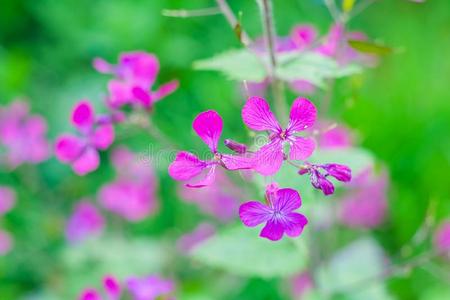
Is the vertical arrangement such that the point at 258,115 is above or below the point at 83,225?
above

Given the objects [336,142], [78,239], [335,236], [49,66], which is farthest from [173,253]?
[49,66]

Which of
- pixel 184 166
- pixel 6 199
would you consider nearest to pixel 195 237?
pixel 6 199

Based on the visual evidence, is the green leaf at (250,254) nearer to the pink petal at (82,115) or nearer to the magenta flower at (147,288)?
the magenta flower at (147,288)

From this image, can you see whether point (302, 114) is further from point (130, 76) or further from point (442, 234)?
point (442, 234)

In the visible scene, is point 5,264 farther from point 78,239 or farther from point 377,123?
point 377,123

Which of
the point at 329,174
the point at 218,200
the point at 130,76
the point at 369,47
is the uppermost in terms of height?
the point at 369,47

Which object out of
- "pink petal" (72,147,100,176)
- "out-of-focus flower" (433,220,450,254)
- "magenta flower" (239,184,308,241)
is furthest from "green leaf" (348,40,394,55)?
"out-of-focus flower" (433,220,450,254)
